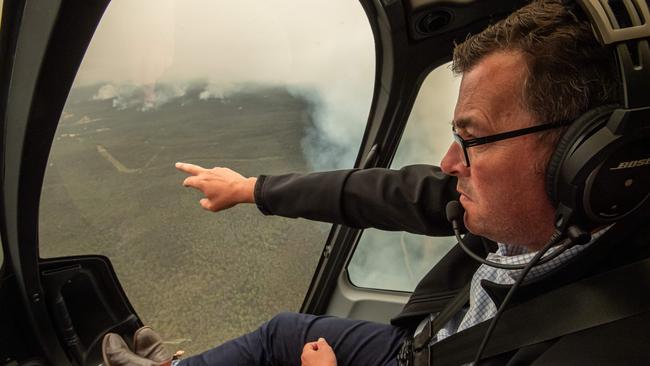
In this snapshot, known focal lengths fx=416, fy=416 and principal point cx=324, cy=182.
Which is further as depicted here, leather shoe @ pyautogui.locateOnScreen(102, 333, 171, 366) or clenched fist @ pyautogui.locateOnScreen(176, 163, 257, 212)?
leather shoe @ pyautogui.locateOnScreen(102, 333, 171, 366)

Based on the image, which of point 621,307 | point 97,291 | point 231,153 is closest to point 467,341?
point 621,307

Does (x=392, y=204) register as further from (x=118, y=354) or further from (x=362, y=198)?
(x=118, y=354)

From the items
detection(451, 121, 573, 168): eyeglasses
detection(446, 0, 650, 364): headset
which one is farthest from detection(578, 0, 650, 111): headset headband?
detection(451, 121, 573, 168): eyeglasses

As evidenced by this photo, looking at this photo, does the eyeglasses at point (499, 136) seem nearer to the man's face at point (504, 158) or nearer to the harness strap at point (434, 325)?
the man's face at point (504, 158)

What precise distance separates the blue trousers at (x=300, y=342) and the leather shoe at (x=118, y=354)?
163mm

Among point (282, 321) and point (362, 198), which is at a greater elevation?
point (362, 198)

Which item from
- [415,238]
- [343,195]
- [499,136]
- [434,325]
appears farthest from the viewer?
[415,238]

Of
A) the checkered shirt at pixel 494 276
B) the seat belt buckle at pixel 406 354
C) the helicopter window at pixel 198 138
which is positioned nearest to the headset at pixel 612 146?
the checkered shirt at pixel 494 276

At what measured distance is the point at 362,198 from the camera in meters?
1.18

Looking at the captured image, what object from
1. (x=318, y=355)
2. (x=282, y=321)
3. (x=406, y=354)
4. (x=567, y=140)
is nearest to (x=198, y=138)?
(x=282, y=321)

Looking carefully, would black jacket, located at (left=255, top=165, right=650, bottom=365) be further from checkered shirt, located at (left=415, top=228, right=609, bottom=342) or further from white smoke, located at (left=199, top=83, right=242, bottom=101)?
white smoke, located at (left=199, top=83, right=242, bottom=101)

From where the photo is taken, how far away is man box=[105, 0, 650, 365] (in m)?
0.69

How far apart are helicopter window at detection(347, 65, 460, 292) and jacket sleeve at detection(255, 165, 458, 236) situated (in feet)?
1.79

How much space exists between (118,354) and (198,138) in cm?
77
